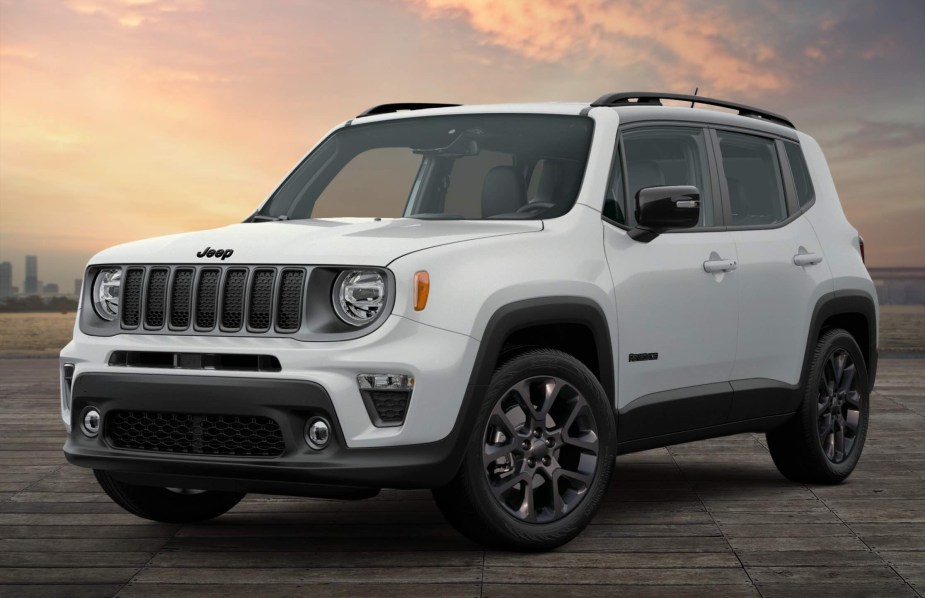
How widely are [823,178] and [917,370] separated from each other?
848 cm

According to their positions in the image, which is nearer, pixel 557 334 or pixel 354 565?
pixel 354 565

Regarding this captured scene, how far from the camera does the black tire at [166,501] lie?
5.76m

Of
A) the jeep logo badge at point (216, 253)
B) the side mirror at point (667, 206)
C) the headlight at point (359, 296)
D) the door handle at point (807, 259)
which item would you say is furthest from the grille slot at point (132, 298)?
the door handle at point (807, 259)

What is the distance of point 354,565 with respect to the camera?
508cm

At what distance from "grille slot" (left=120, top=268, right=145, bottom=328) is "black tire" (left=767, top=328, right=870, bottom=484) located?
359cm

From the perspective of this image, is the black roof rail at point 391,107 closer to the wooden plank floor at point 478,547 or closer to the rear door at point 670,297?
the rear door at point 670,297

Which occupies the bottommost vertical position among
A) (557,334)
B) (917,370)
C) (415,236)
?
(917,370)

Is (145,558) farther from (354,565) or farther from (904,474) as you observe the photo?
(904,474)

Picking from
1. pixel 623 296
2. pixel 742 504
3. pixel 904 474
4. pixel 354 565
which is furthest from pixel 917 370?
pixel 354 565

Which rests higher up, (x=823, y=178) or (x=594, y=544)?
(x=823, y=178)

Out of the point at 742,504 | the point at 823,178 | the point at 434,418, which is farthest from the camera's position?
the point at 823,178

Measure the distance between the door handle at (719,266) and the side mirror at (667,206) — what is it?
490 mm

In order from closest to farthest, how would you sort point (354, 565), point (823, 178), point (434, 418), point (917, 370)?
point (434, 418), point (354, 565), point (823, 178), point (917, 370)

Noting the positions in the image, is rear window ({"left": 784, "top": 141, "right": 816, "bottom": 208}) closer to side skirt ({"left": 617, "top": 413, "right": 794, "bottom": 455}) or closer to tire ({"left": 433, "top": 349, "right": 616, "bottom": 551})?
side skirt ({"left": 617, "top": 413, "right": 794, "bottom": 455})
